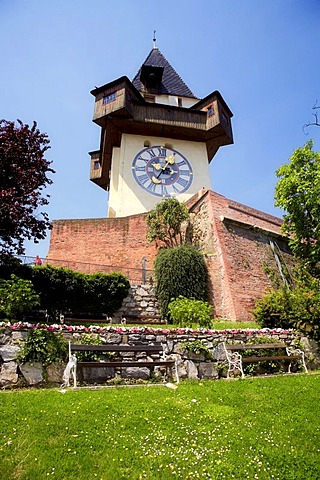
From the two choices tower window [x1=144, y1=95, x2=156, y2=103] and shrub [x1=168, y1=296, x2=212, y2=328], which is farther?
tower window [x1=144, y1=95, x2=156, y2=103]

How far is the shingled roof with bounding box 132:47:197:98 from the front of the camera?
2775 centimetres

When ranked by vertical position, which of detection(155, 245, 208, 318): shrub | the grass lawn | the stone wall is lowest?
the grass lawn

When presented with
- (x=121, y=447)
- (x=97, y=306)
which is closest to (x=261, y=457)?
(x=121, y=447)

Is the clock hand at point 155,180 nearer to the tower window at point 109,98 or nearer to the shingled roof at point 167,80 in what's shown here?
the tower window at point 109,98

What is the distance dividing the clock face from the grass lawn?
18.1 m

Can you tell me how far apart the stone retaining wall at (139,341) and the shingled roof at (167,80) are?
925 inches

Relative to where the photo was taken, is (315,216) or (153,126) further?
(153,126)

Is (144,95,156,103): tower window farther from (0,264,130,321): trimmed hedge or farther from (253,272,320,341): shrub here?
(253,272,320,341): shrub

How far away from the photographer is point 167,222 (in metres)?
16.5

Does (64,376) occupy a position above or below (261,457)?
above

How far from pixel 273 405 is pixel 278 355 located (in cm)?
316

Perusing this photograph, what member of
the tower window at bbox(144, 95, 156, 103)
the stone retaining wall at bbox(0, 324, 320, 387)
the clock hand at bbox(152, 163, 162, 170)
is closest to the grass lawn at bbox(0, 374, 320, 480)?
the stone retaining wall at bbox(0, 324, 320, 387)

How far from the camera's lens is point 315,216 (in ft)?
49.4

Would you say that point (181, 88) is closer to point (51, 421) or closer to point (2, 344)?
point (2, 344)
